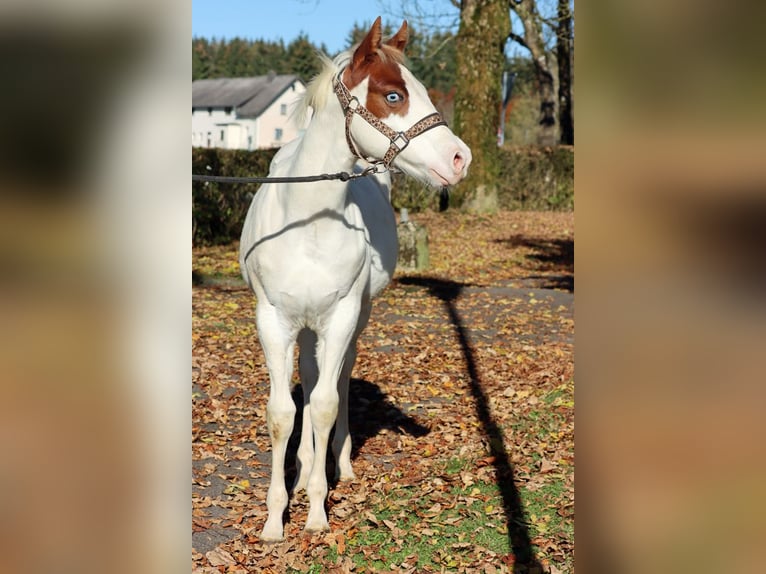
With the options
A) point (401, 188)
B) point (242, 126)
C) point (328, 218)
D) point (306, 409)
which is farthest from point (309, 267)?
point (242, 126)

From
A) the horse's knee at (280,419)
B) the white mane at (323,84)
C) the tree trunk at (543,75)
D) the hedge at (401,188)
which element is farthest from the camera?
the tree trunk at (543,75)

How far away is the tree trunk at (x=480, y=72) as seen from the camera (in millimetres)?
22511

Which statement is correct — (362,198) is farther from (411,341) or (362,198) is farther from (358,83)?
(411,341)

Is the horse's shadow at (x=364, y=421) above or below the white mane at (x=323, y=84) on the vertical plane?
below

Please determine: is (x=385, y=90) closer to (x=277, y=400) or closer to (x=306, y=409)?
(x=277, y=400)

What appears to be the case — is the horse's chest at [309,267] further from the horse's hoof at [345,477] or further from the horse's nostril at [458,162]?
the horse's hoof at [345,477]

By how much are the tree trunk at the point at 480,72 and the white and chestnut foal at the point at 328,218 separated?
18.5 meters

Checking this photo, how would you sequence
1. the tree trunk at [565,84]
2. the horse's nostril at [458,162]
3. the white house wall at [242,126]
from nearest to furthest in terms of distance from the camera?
the horse's nostril at [458,162]
the tree trunk at [565,84]
the white house wall at [242,126]

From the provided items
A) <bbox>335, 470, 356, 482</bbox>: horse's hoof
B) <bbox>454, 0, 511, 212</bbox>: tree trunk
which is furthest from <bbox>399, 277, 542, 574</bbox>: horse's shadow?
<bbox>454, 0, 511, 212</bbox>: tree trunk

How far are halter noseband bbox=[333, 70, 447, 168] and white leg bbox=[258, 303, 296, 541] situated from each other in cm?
105

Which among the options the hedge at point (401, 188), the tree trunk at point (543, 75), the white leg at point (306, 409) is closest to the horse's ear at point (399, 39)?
the white leg at point (306, 409)

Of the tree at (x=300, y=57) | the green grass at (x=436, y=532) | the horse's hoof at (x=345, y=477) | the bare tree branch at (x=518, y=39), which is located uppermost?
the tree at (x=300, y=57)
